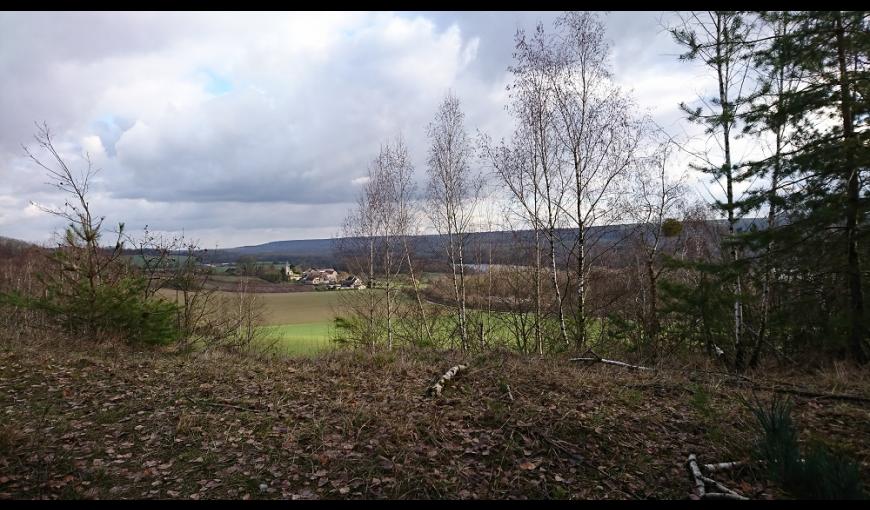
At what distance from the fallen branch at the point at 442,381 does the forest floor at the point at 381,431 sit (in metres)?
0.09

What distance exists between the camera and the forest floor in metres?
3.66

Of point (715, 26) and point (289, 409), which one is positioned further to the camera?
point (715, 26)

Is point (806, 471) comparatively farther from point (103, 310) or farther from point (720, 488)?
point (103, 310)

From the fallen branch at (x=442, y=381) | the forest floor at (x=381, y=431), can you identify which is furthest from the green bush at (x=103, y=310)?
the fallen branch at (x=442, y=381)

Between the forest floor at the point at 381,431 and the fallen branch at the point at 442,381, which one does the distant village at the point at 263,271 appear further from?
the fallen branch at the point at 442,381

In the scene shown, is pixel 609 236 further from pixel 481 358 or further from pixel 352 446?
pixel 352 446

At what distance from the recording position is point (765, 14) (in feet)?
20.2

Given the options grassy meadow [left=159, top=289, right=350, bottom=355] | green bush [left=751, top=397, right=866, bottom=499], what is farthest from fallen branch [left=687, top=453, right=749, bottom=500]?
grassy meadow [left=159, top=289, right=350, bottom=355]

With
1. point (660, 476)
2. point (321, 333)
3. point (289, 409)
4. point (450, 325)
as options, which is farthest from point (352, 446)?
point (321, 333)

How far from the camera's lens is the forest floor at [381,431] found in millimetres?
3664

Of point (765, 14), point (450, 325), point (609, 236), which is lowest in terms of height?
point (450, 325)

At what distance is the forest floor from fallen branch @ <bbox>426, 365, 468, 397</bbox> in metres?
0.09

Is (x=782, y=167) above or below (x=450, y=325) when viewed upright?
above

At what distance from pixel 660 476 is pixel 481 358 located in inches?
165
